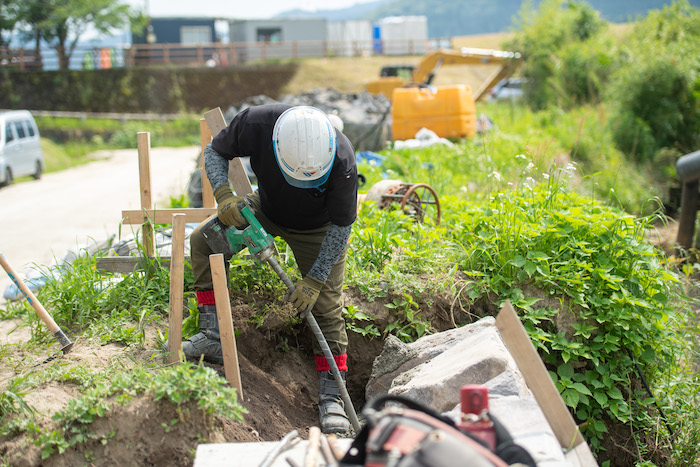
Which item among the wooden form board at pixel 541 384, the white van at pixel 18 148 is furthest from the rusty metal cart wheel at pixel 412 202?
the white van at pixel 18 148

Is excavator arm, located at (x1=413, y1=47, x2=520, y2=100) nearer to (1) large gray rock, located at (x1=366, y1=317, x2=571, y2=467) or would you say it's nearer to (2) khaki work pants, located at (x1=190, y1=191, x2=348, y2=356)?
(2) khaki work pants, located at (x1=190, y1=191, x2=348, y2=356)

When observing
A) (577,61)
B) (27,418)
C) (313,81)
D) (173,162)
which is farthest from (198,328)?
(313,81)

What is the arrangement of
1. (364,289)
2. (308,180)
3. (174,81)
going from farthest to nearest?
(174,81)
(364,289)
(308,180)

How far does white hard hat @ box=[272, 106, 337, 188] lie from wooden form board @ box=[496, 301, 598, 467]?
1.25 meters

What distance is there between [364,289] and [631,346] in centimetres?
186

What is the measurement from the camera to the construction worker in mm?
3230

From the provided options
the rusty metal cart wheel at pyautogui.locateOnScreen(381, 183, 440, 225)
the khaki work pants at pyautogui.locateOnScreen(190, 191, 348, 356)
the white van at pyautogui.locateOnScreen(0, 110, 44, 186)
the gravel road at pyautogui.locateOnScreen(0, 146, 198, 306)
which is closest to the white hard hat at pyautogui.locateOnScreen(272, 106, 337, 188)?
the khaki work pants at pyautogui.locateOnScreen(190, 191, 348, 356)

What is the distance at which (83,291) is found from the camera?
4020 mm

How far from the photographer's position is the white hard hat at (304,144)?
3.17 metres

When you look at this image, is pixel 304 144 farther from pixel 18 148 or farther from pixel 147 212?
A: pixel 18 148

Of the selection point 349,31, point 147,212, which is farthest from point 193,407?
point 349,31

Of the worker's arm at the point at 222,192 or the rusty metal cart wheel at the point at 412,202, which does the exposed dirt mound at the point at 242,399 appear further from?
the rusty metal cart wheel at the point at 412,202

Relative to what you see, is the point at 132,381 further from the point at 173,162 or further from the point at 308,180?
the point at 173,162

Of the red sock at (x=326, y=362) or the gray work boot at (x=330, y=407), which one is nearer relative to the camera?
the gray work boot at (x=330, y=407)
